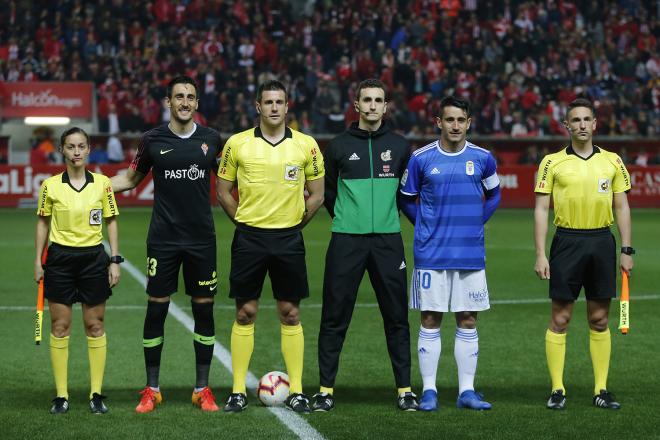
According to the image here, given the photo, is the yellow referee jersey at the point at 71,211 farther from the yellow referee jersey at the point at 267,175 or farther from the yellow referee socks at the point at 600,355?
the yellow referee socks at the point at 600,355

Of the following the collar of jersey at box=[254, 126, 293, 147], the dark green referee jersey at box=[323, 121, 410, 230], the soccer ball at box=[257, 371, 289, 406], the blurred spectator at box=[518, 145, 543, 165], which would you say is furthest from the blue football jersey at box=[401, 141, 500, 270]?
the blurred spectator at box=[518, 145, 543, 165]

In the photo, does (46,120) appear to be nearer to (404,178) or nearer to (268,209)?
(268,209)

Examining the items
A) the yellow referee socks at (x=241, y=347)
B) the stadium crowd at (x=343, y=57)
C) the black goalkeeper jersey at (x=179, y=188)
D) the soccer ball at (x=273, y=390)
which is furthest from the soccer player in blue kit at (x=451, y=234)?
the stadium crowd at (x=343, y=57)

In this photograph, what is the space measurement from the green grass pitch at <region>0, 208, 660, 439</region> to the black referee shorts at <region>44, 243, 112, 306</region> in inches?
30.1

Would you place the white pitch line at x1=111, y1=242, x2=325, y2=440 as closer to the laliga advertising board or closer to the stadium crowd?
the laliga advertising board

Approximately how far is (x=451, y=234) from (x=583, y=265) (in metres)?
0.93

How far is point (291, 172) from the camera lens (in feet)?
25.2

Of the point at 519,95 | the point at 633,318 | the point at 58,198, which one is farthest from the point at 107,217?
the point at 519,95

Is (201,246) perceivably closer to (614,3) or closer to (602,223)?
(602,223)

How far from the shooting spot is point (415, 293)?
787cm

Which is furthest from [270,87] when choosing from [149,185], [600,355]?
[149,185]

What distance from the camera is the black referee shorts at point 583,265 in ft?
25.5

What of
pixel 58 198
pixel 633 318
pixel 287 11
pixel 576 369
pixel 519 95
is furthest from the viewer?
pixel 287 11

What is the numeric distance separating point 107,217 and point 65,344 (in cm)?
90
